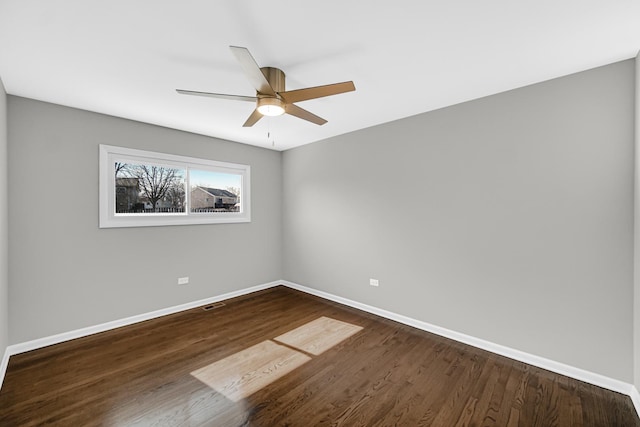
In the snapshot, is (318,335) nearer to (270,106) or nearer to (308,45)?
(270,106)

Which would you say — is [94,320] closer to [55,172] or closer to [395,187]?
[55,172]

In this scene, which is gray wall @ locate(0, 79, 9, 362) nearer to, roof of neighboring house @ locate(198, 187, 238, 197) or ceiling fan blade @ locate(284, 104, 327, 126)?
roof of neighboring house @ locate(198, 187, 238, 197)

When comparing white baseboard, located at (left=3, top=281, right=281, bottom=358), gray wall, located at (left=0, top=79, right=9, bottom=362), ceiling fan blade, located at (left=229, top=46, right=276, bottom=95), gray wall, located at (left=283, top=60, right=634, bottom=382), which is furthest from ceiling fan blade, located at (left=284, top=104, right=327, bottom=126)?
white baseboard, located at (left=3, top=281, right=281, bottom=358)

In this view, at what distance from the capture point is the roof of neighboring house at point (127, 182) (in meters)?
3.25

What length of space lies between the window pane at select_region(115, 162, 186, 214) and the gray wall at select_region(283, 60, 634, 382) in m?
2.40

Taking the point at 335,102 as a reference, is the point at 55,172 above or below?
below

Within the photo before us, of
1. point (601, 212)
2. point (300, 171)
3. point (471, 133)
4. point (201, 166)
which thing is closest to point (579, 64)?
point (471, 133)

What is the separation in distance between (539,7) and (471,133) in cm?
132

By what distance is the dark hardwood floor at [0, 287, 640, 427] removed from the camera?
181 centimetres

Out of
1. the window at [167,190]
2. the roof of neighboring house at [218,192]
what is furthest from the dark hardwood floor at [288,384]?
the roof of neighboring house at [218,192]

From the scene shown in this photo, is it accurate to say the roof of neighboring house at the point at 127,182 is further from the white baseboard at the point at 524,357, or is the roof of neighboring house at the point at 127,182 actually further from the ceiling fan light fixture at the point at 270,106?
the white baseboard at the point at 524,357

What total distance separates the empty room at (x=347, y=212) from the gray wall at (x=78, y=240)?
0.06ft

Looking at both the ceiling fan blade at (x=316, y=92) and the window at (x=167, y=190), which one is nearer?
the ceiling fan blade at (x=316, y=92)

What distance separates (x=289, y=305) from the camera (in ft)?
12.8
